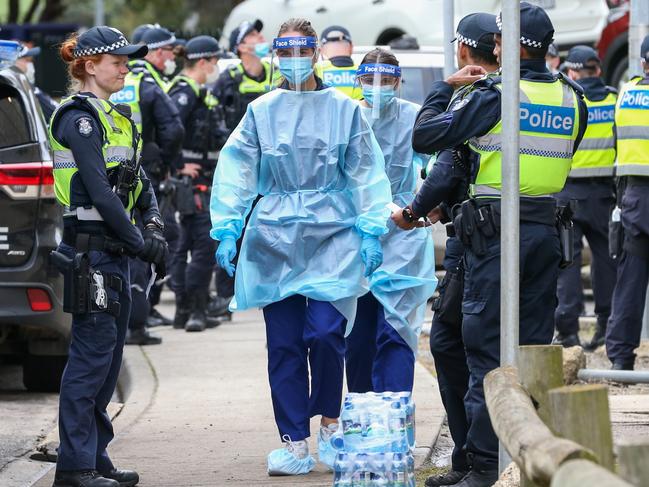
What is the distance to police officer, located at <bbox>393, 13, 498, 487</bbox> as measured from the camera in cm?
588

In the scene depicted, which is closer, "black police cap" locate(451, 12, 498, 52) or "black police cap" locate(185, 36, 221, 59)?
"black police cap" locate(451, 12, 498, 52)

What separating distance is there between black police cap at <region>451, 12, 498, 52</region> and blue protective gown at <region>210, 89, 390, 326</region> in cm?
80

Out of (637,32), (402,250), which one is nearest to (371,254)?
(402,250)

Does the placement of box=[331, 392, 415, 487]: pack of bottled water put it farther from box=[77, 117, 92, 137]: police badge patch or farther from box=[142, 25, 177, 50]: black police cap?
box=[142, 25, 177, 50]: black police cap

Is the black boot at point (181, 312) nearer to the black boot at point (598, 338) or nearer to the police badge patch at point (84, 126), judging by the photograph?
the black boot at point (598, 338)

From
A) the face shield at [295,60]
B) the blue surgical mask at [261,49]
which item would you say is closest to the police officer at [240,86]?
the blue surgical mask at [261,49]

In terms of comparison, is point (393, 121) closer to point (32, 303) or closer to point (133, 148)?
point (133, 148)

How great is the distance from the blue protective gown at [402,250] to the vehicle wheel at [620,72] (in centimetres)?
757

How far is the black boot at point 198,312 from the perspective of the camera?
1141cm

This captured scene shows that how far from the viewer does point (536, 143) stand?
18.5 feet

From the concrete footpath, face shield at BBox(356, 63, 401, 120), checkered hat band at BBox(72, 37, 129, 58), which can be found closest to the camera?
checkered hat band at BBox(72, 37, 129, 58)

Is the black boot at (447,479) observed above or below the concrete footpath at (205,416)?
above

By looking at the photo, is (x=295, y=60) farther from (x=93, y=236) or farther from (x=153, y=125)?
(x=153, y=125)

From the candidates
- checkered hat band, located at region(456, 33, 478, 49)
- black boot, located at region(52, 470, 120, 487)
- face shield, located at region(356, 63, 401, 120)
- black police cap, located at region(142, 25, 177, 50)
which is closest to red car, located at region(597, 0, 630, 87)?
black police cap, located at region(142, 25, 177, 50)
